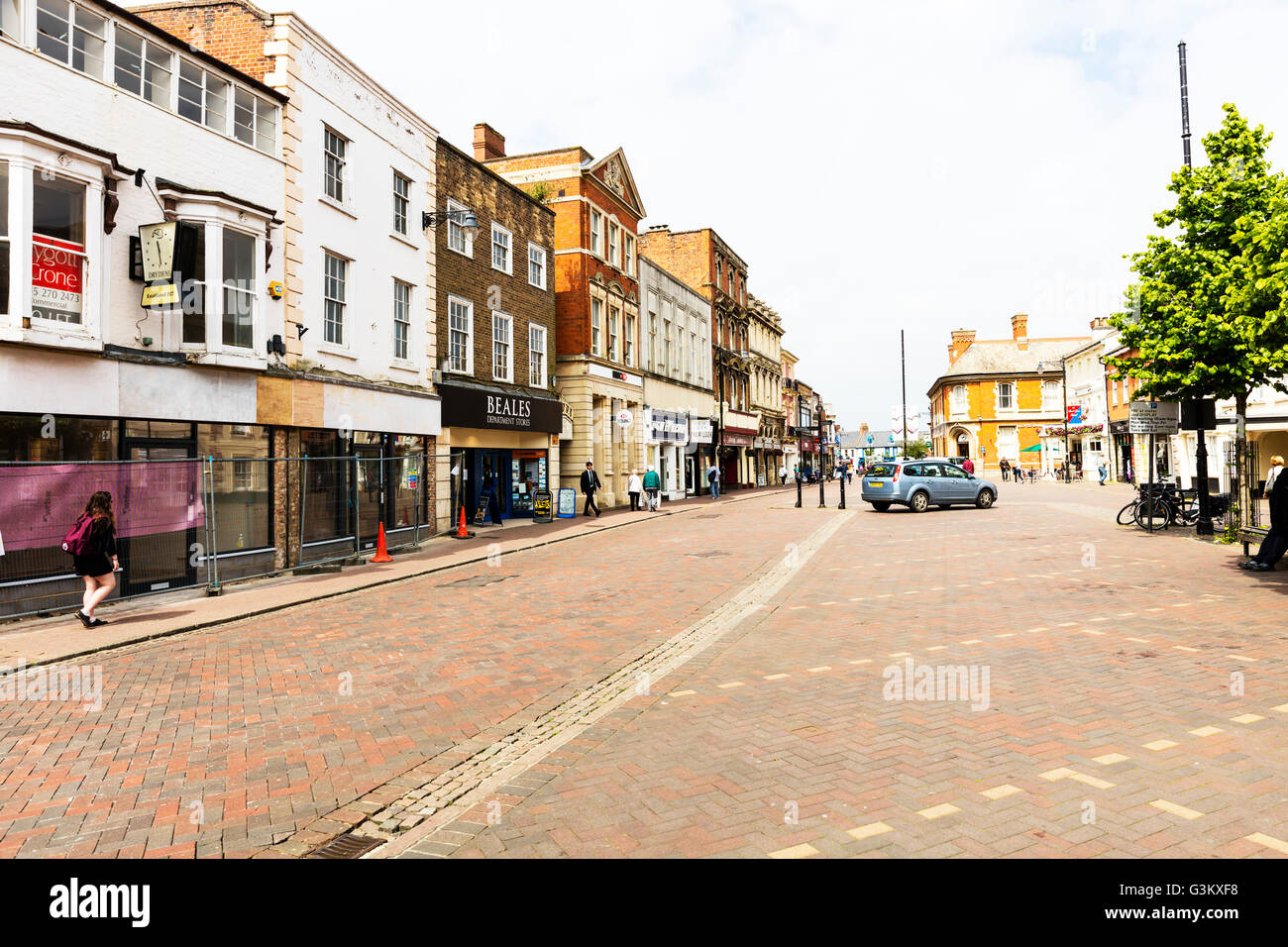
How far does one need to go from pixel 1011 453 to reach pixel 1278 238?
68.7m

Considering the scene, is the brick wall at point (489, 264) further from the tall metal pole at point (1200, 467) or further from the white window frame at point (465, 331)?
the tall metal pole at point (1200, 467)

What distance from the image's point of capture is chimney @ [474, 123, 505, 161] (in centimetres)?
3070

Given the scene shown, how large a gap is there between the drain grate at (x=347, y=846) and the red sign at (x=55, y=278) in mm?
10758

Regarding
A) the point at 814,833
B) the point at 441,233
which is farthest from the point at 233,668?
the point at 441,233

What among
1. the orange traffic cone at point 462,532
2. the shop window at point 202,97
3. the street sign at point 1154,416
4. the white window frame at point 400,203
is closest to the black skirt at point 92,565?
the shop window at point 202,97

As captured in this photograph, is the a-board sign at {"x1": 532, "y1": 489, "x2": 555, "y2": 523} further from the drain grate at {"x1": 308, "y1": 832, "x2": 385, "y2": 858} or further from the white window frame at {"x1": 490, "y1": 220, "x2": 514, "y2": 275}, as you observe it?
the drain grate at {"x1": 308, "y1": 832, "x2": 385, "y2": 858}

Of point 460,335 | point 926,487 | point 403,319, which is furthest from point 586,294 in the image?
point 926,487

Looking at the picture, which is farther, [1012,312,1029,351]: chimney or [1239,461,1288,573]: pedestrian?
[1012,312,1029,351]: chimney

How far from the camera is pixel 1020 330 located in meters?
77.6

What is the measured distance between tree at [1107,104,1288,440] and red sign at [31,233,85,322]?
59.9ft

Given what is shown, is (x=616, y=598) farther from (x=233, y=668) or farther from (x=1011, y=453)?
(x=1011, y=453)

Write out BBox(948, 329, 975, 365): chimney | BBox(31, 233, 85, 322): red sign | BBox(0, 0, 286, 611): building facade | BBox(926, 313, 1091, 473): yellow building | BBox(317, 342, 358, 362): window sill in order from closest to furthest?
BBox(0, 0, 286, 611): building facade, BBox(31, 233, 85, 322): red sign, BBox(317, 342, 358, 362): window sill, BBox(926, 313, 1091, 473): yellow building, BBox(948, 329, 975, 365): chimney

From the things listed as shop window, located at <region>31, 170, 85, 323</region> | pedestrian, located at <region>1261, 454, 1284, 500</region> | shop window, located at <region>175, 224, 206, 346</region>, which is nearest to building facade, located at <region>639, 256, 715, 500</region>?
shop window, located at <region>175, 224, 206, 346</region>

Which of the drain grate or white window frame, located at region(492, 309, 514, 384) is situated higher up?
white window frame, located at region(492, 309, 514, 384)
